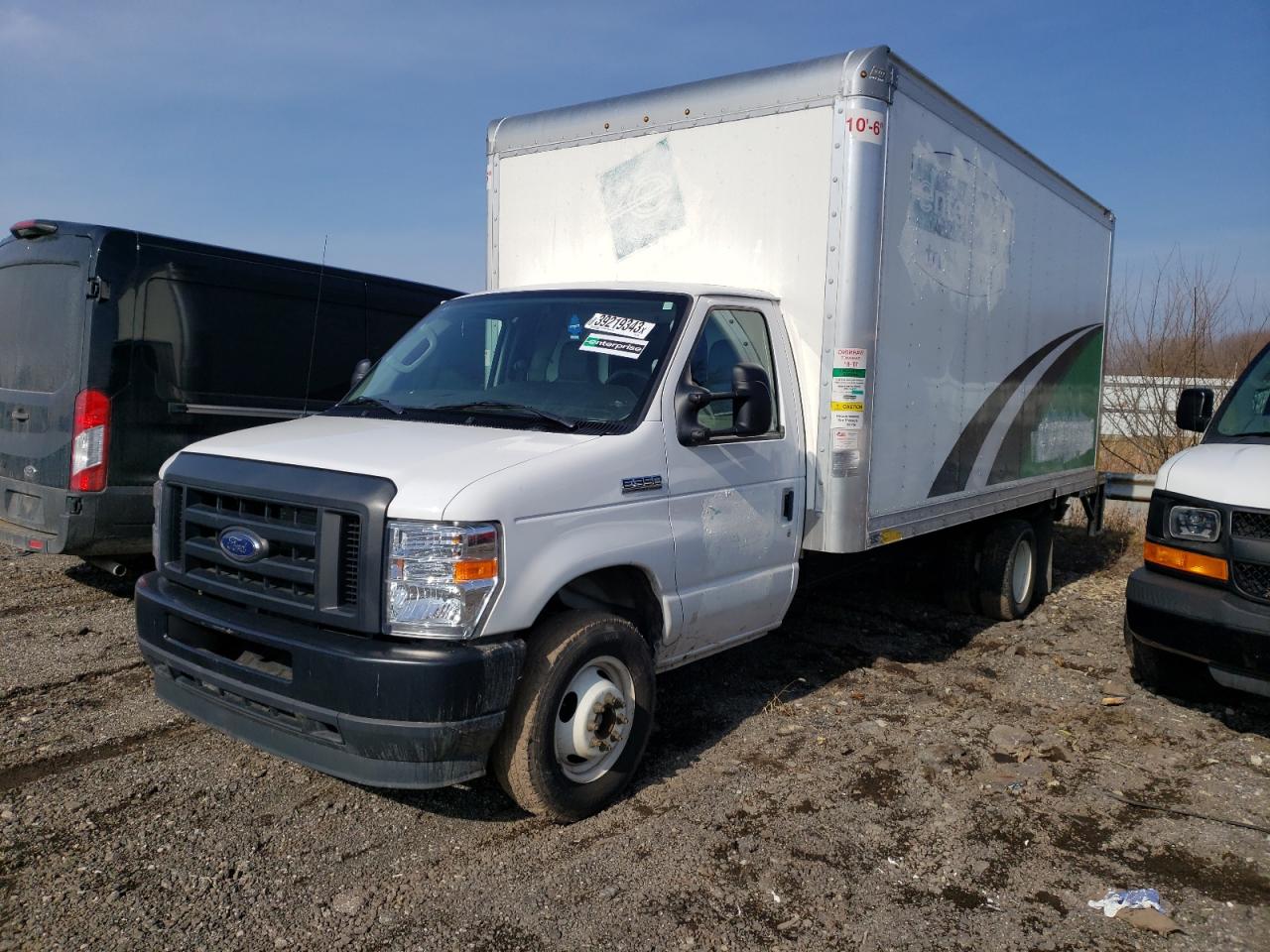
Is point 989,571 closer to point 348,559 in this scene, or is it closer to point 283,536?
point 348,559

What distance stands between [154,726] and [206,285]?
11.2ft

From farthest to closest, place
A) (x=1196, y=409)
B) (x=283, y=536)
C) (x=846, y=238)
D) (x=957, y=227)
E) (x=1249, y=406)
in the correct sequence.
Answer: (x=1196, y=409) < (x=957, y=227) < (x=1249, y=406) < (x=846, y=238) < (x=283, y=536)

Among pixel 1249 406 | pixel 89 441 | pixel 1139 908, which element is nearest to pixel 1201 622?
pixel 1249 406

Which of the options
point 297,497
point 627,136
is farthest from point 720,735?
point 627,136

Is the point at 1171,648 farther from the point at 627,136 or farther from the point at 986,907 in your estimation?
the point at 627,136

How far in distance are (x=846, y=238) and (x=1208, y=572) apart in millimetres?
2519

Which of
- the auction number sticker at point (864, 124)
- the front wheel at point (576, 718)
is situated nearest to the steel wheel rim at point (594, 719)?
the front wheel at point (576, 718)

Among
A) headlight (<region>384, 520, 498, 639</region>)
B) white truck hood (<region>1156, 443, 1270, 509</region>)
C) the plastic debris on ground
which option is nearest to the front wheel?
headlight (<region>384, 520, 498, 639</region>)

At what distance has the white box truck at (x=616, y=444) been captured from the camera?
3475 mm

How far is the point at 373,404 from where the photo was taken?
15.6ft

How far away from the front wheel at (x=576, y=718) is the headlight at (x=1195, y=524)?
302 cm

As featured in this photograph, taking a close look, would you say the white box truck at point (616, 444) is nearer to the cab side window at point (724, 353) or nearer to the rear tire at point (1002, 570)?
the cab side window at point (724, 353)

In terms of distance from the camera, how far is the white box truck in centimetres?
347

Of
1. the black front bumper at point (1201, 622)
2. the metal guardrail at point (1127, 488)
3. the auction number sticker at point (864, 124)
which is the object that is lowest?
the black front bumper at point (1201, 622)
